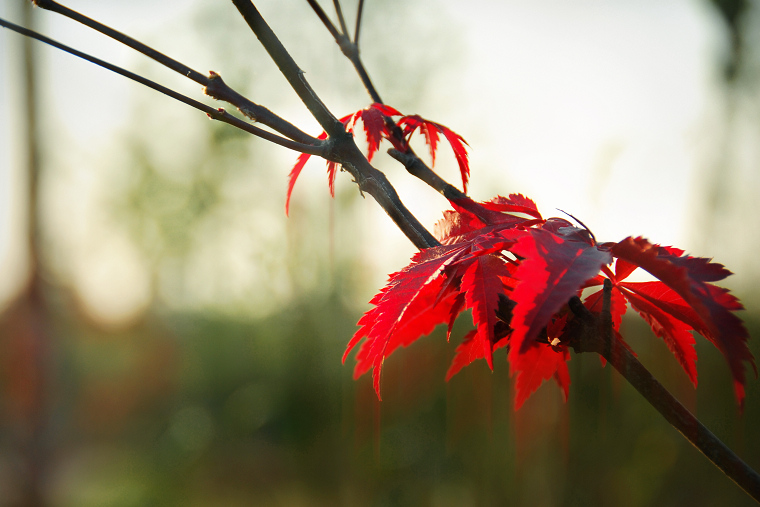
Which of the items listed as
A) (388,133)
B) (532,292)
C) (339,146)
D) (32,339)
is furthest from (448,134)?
(32,339)

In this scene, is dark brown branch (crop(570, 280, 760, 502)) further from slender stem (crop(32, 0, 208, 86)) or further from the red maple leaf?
slender stem (crop(32, 0, 208, 86))

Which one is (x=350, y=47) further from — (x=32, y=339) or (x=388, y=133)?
(x=32, y=339)

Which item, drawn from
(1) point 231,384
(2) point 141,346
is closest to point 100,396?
(2) point 141,346

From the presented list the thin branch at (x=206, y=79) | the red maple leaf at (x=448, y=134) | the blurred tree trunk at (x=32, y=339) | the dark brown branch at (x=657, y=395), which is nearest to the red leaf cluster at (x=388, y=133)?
the red maple leaf at (x=448, y=134)

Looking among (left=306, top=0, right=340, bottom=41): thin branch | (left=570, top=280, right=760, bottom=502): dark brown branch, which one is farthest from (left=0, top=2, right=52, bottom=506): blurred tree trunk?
(left=570, top=280, right=760, bottom=502): dark brown branch

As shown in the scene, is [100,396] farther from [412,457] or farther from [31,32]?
[31,32]

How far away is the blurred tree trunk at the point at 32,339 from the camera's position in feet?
8.98

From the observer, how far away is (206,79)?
37 cm

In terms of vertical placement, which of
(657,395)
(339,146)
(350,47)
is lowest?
(657,395)

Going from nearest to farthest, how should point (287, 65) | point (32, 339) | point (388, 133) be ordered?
point (287, 65) → point (388, 133) → point (32, 339)

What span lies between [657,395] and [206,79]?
1.42ft

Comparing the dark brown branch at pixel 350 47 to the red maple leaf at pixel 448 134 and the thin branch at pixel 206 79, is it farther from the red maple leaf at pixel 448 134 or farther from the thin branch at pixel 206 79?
the thin branch at pixel 206 79

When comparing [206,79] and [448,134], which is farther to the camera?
[448,134]

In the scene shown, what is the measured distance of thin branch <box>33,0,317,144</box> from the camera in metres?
0.35
